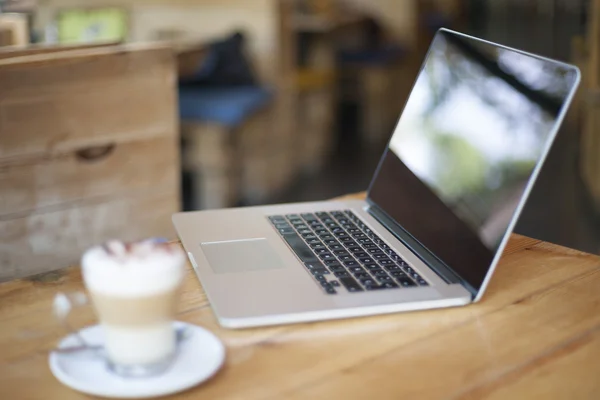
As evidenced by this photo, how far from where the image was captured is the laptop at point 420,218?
85cm

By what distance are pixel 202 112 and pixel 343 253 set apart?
2292 millimetres

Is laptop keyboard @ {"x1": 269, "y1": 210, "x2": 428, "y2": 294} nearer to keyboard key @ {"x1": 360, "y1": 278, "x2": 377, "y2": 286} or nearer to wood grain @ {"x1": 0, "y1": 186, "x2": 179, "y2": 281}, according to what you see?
keyboard key @ {"x1": 360, "y1": 278, "x2": 377, "y2": 286}

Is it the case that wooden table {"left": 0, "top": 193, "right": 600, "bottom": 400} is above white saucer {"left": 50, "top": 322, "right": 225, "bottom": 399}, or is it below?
below

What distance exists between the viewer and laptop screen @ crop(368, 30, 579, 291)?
2.84 ft

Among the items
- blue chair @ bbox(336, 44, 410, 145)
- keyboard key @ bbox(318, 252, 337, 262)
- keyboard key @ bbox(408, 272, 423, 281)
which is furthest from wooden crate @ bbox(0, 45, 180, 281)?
blue chair @ bbox(336, 44, 410, 145)

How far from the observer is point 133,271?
647 millimetres

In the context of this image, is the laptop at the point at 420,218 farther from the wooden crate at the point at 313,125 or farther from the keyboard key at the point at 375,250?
the wooden crate at the point at 313,125

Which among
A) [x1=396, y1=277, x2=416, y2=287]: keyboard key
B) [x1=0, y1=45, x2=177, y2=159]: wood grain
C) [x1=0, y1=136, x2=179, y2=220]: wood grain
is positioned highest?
[x1=396, y1=277, x2=416, y2=287]: keyboard key

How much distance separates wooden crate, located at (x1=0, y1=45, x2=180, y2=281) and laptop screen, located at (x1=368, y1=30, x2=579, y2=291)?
91cm

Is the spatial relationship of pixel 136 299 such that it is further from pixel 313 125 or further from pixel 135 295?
pixel 313 125

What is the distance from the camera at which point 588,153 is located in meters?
3.54

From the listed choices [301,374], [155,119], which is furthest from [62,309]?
[155,119]

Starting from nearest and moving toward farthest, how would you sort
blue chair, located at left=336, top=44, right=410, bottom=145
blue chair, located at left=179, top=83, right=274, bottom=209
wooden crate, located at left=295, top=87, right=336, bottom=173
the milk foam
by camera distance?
the milk foam < blue chair, located at left=179, top=83, right=274, bottom=209 < wooden crate, located at left=295, top=87, right=336, bottom=173 < blue chair, located at left=336, top=44, right=410, bottom=145

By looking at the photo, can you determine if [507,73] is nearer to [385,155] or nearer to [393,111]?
[385,155]
